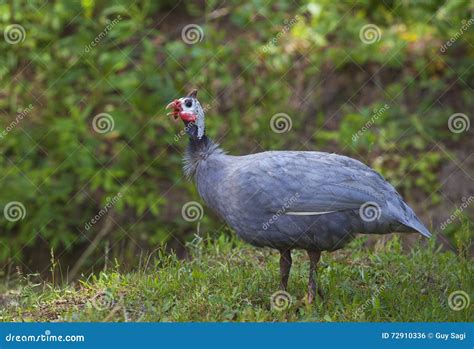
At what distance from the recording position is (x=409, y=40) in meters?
9.84

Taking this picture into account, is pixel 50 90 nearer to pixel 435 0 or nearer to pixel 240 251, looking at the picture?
pixel 240 251

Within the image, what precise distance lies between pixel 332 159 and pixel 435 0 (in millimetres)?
4614

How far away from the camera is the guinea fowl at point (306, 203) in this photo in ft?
17.1
